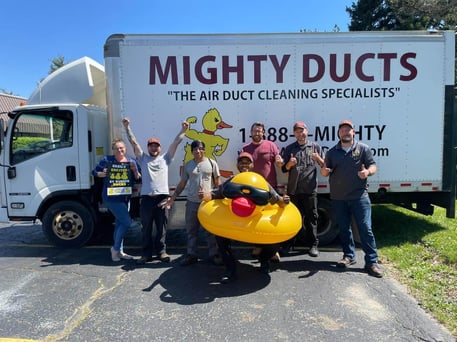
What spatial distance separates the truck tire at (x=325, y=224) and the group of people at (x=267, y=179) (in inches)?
14.9

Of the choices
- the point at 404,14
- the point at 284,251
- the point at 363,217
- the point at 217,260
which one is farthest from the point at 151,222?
the point at 404,14

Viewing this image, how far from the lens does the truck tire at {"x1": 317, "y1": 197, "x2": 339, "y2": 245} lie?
5395 mm

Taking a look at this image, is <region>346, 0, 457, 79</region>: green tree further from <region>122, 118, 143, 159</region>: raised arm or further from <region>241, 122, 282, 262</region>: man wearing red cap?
<region>122, 118, 143, 159</region>: raised arm

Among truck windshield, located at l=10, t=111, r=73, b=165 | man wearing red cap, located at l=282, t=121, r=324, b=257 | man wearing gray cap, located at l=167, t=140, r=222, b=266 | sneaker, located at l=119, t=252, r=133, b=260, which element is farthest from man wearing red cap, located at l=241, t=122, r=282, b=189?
truck windshield, located at l=10, t=111, r=73, b=165

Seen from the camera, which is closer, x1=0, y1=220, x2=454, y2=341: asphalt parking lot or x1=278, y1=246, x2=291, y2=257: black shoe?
x1=0, y1=220, x2=454, y2=341: asphalt parking lot

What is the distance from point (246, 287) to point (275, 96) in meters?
2.76

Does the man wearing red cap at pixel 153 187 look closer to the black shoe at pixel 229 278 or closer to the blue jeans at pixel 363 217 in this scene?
the black shoe at pixel 229 278

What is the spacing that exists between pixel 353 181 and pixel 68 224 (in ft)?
14.2

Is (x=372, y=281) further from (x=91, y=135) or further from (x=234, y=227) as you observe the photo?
(x=91, y=135)

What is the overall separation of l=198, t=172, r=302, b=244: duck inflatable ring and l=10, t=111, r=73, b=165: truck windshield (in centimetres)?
280

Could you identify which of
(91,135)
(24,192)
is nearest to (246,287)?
(91,135)

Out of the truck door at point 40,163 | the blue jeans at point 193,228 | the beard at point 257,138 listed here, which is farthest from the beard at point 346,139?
the truck door at point 40,163

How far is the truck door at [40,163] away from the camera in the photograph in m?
5.29

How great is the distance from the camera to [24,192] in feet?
17.5
